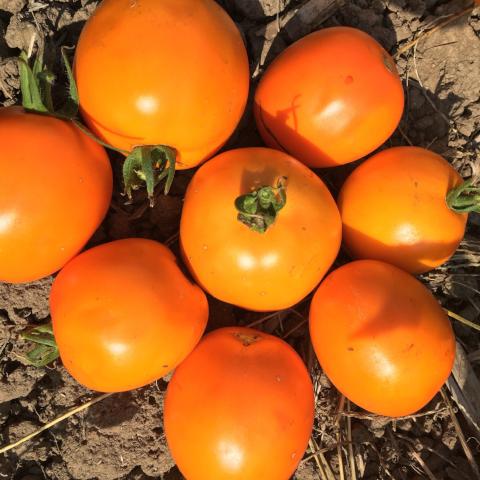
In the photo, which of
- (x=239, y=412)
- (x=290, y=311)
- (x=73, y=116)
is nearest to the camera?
(x=239, y=412)

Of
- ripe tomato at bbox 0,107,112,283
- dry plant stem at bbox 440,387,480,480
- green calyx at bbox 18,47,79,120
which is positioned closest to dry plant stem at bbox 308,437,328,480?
dry plant stem at bbox 440,387,480,480

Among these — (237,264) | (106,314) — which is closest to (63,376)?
(106,314)

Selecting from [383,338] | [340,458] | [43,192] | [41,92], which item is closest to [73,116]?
[41,92]

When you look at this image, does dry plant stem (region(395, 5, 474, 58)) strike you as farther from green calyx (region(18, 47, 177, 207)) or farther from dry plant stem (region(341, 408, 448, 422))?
dry plant stem (region(341, 408, 448, 422))

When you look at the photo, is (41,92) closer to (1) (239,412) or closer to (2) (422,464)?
(1) (239,412)

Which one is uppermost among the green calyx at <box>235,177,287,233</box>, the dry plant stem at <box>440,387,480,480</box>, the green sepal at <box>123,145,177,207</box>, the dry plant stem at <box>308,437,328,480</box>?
the green calyx at <box>235,177,287,233</box>
